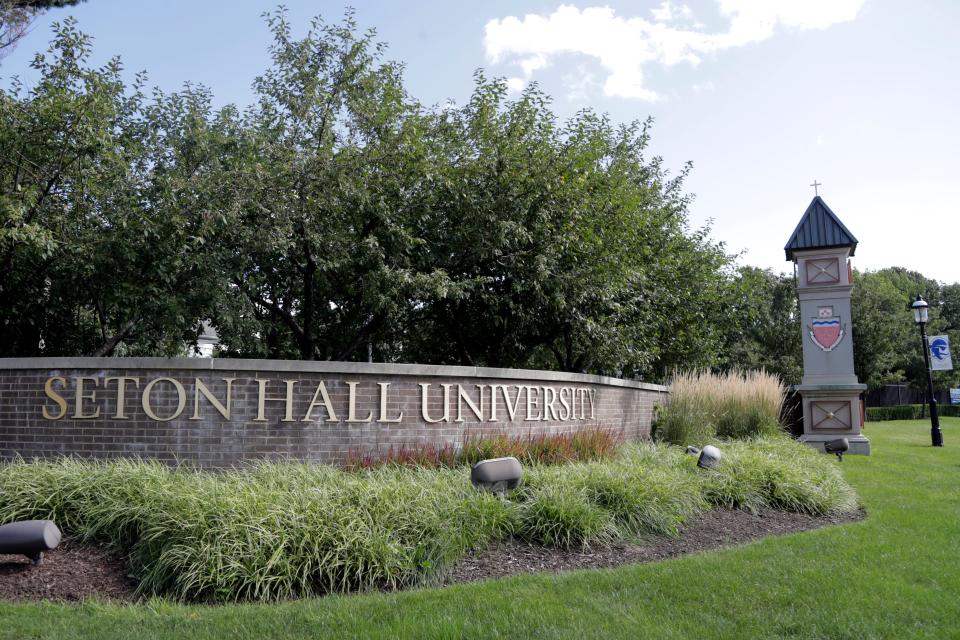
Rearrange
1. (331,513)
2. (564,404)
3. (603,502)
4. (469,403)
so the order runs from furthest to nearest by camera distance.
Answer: (564,404), (469,403), (603,502), (331,513)

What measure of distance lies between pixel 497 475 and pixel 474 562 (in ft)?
3.30

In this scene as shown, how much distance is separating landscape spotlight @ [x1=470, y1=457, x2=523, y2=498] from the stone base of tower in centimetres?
1167

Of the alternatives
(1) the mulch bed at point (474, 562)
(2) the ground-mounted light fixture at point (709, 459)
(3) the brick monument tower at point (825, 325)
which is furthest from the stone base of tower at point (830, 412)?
(1) the mulch bed at point (474, 562)

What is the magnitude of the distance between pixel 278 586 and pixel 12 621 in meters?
1.59

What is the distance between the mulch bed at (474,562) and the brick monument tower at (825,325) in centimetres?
1049

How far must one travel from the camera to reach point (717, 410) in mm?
14227

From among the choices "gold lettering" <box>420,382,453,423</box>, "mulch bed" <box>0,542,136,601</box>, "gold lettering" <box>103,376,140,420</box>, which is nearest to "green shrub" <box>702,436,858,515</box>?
"gold lettering" <box>420,382,453,423</box>

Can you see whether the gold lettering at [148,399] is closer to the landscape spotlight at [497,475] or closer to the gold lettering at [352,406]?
the gold lettering at [352,406]

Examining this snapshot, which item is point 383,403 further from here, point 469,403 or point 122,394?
point 122,394

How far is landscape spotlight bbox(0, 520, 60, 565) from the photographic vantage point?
520 cm

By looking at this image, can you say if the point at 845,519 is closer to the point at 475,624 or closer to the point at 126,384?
Answer: the point at 475,624

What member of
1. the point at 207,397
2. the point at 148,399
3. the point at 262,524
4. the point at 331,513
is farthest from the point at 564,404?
the point at 262,524

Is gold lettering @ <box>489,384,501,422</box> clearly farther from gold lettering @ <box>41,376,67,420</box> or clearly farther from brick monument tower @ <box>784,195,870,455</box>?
brick monument tower @ <box>784,195,870,455</box>

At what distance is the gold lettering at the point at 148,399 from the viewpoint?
8.30 meters
